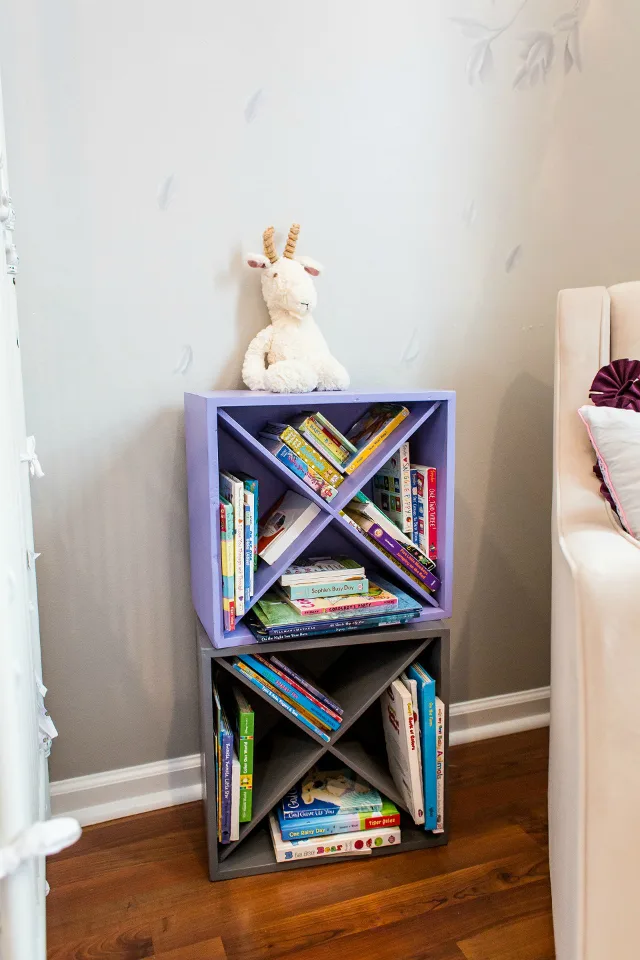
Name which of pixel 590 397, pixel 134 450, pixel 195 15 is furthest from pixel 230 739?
pixel 195 15

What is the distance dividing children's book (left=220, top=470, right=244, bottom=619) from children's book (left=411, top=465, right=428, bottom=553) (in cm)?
37

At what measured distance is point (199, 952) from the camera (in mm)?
1202

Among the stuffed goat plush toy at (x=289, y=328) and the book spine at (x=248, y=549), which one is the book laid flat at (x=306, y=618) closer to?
the book spine at (x=248, y=549)

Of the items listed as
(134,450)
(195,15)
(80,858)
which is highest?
(195,15)

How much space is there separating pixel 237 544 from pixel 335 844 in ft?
2.01

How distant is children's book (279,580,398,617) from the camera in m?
1.35

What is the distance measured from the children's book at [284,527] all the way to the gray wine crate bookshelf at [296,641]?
2cm

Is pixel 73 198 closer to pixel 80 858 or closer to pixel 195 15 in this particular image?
pixel 195 15

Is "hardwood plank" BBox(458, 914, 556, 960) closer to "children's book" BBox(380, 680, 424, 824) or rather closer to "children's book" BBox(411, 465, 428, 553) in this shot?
"children's book" BBox(380, 680, 424, 824)

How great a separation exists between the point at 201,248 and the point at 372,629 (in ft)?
2.71

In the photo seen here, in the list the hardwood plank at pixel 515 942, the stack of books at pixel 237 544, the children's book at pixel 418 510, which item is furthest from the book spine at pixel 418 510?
the hardwood plank at pixel 515 942

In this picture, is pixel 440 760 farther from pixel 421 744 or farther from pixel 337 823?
pixel 337 823

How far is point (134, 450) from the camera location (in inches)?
59.1

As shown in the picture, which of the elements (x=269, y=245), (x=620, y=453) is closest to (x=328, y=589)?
(x=620, y=453)
